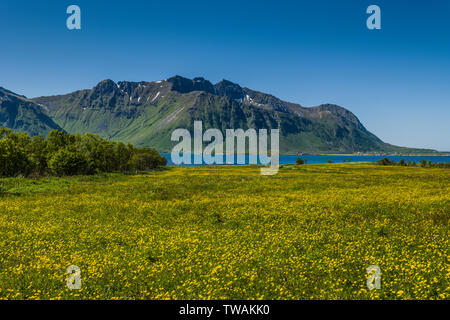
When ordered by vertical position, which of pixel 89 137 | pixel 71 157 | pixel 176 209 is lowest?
pixel 176 209

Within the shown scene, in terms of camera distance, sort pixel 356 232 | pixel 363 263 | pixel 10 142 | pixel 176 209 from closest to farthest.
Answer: pixel 363 263 < pixel 356 232 < pixel 176 209 < pixel 10 142

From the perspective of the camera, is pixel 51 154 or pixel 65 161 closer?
pixel 65 161

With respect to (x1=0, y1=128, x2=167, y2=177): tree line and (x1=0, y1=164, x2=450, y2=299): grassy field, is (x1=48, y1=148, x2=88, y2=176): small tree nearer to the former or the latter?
(x1=0, y1=128, x2=167, y2=177): tree line

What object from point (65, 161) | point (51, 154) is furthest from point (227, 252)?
point (51, 154)

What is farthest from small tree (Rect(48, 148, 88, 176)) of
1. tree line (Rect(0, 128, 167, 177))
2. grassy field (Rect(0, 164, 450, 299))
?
grassy field (Rect(0, 164, 450, 299))

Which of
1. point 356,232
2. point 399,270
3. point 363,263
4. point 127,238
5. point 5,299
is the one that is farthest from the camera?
point 356,232

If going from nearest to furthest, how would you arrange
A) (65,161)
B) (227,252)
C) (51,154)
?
1. (227,252)
2. (65,161)
3. (51,154)

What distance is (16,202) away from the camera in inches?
1261

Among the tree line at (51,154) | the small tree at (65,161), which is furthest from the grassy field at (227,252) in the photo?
the small tree at (65,161)

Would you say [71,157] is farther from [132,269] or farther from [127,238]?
[132,269]

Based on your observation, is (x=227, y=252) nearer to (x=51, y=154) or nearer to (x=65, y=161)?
(x=65, y=161)
